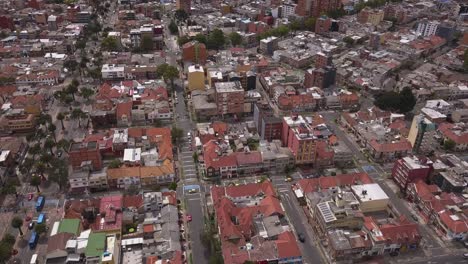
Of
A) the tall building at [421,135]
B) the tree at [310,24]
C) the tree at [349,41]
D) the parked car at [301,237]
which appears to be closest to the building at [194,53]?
the tree at [349,41]

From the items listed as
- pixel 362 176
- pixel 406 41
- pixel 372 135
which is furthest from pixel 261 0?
pixel 362 176

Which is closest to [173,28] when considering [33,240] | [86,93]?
[86,93]

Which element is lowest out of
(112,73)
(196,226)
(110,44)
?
(196,226)

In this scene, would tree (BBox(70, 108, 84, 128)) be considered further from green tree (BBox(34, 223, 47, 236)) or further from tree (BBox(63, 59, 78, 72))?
green tree (BBox(34, 223, 47, 236))

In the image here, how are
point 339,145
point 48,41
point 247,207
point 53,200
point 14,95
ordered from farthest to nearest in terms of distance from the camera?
point 48,41
point 14,95
point 339,145
point 53,200
point 247,207

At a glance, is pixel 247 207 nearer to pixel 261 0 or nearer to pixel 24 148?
pixel 24 148

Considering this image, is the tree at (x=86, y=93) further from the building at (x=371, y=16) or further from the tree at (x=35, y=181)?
the building at (x=371, y=16)

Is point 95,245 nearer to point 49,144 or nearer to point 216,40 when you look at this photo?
point 49,144

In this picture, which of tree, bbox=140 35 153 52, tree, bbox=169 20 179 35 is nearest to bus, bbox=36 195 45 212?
tree, bbox=140 35 153 52
